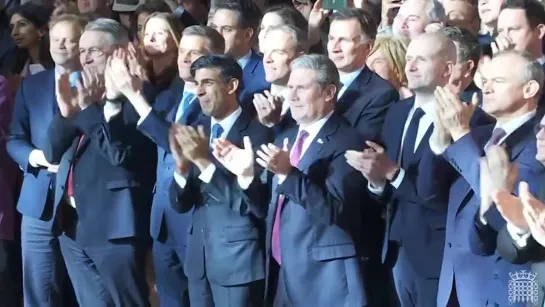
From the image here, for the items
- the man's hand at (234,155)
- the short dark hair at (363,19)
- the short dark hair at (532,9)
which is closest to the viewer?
the man's hand at (234,155)

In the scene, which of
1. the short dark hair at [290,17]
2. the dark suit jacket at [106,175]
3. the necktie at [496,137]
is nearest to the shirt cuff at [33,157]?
the dark suit jacket at [106,175]

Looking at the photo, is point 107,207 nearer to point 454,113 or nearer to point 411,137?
point 411,137

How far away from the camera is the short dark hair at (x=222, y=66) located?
11.5 ft

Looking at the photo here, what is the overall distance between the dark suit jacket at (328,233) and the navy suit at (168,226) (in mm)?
586

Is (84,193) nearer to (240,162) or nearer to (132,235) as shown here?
(132,235)

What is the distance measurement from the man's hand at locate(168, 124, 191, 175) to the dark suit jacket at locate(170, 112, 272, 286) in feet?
0.11


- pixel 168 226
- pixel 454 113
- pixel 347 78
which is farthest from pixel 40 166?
pixel 454 113

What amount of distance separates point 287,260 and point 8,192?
1.51 metres

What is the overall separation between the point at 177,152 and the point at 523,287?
118 centimetres

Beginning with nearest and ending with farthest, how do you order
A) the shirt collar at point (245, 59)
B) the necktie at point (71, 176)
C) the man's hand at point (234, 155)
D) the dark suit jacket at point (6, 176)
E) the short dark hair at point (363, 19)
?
the man's hand at point (234, 155) < the short dark hair at point (363, 19) < the necktie at point (71, 176) < the shirt collar at point (245, 59) < the dark suit jacket at point (6, 176)

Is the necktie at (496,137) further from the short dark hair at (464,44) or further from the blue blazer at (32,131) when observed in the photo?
the blue blazer at (32,131)

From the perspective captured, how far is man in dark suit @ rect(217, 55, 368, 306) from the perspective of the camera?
3.21 meters

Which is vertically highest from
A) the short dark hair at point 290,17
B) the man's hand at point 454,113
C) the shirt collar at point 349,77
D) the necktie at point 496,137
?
the short dark hair at point 290,17

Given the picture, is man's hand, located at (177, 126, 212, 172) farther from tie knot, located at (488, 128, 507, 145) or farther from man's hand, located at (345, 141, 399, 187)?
tie knot, located at (488, 128, 507, 145)
